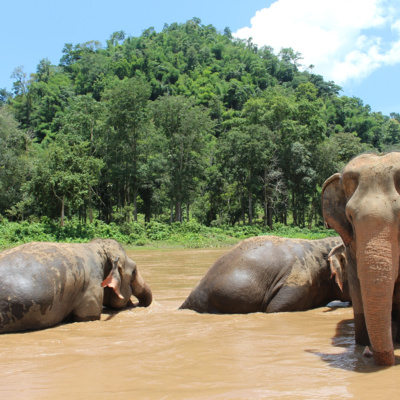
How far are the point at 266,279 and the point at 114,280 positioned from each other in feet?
7.06

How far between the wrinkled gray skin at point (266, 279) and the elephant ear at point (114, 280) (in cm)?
107

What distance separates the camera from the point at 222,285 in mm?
6414

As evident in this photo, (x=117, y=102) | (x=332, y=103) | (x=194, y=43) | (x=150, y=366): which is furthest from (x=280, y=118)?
(x=194, y=43)

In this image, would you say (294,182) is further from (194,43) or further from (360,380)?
(194,43)

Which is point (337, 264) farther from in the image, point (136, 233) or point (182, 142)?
point (182, 142)

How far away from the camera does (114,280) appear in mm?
6766

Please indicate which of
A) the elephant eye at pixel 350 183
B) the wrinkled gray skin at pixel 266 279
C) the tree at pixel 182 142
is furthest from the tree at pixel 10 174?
the elephant eye at pixel 350 183

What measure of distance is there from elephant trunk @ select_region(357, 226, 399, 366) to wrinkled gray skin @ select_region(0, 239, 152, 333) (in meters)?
3.83

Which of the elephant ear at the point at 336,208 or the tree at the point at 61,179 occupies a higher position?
the tree at the point at 61,179

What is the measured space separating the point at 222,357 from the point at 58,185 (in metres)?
26.9

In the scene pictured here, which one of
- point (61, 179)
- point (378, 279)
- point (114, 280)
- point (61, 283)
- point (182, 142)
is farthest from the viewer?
point (182, 142)

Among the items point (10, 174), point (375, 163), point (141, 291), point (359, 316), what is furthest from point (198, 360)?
point (10, 174)

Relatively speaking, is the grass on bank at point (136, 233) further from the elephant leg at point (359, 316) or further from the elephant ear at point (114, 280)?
the elephant leg at point (359, 316)

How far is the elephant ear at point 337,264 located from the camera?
6.44 meters
